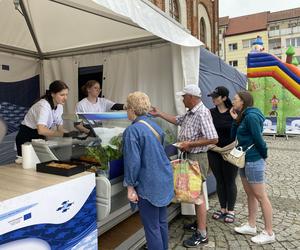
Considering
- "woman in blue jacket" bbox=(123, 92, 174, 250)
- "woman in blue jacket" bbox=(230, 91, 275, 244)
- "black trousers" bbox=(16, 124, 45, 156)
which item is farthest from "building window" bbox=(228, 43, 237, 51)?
"woman in blue jacket" bbox=(123, 92, 174, 250)

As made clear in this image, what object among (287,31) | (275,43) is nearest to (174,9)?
(287,31)

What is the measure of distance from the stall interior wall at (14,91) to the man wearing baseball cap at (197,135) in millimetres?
3071

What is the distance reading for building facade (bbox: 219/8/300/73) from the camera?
40219 mm

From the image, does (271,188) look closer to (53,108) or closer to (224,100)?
(224,100)

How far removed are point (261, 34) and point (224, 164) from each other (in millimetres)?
41841

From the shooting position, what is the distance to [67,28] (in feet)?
14.7

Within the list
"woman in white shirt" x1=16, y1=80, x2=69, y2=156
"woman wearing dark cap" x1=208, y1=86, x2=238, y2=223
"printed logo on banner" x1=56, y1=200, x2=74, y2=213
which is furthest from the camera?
"woman wearing dark cap" x1=208, y1=86, x2=238, y2=223

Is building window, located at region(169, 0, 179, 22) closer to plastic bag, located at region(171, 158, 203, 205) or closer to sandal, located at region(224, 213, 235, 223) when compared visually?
sandal, located at region(224, 213, 235, 223)

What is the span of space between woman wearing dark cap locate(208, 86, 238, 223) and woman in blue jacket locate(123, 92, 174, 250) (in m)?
1.39

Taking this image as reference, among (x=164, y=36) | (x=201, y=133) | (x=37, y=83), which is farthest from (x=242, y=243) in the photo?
(x=37, y=83)

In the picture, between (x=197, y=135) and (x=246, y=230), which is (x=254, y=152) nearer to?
(x=197, y=135)

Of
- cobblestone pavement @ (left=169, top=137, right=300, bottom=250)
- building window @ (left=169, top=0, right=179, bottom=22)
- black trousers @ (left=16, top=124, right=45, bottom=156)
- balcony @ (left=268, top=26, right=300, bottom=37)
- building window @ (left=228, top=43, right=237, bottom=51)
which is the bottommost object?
cobblestone pavement @ (left=169, top=137, right=300, bottom=250)

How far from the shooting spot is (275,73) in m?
11.6

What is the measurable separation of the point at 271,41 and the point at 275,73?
3496cm
